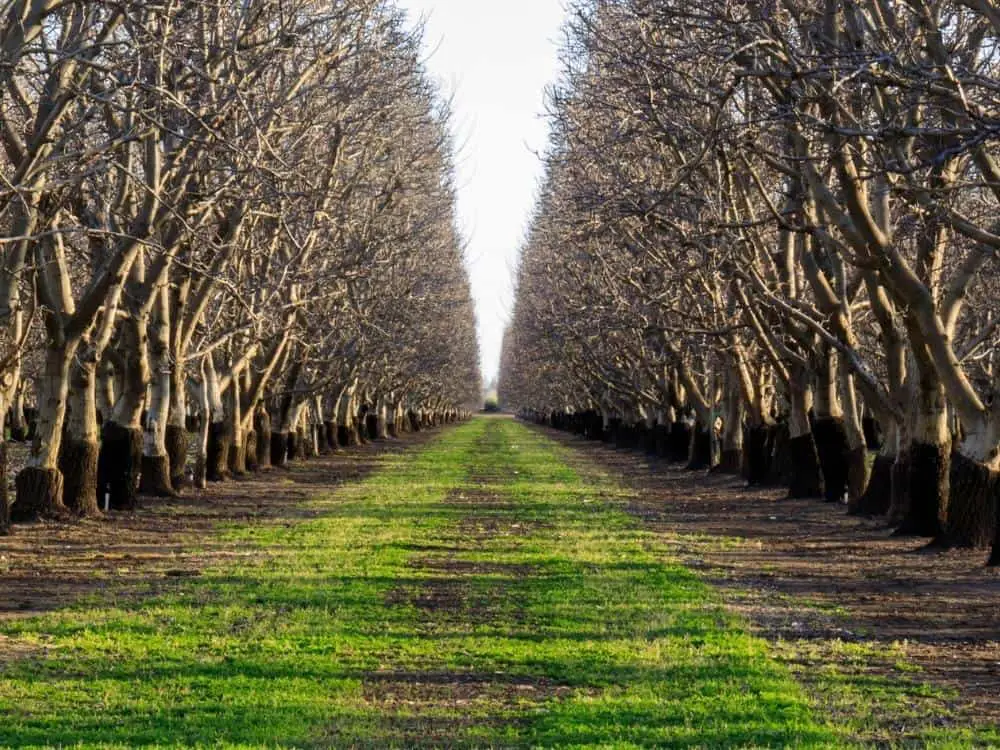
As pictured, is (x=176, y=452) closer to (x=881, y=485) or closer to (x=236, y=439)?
(x=236, y=439)

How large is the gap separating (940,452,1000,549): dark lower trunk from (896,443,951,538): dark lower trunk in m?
0.97

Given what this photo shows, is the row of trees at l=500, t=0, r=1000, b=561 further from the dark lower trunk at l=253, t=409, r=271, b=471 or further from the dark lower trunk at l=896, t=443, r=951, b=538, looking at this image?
the dark lower trunk at l=253, t=409, r=271, b=471

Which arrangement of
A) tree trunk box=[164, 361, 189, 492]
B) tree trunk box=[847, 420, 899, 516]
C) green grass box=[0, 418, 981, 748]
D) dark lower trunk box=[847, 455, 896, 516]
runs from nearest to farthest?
green grass box=[0, 418, 981, 748] < tree trunk box=[847, 420, 899, 516] < dark lower trunk box=[847, 455, 896, 516] < tree trunk box=[164, 361, 189, 492]

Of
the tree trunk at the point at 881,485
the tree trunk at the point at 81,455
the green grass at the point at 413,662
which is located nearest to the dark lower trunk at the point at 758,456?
the tree trunk at the point at 881,485

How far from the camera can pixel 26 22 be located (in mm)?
12703

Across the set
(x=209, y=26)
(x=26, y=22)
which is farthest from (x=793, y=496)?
(x=26, y=22)

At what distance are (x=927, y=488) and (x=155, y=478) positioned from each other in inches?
522

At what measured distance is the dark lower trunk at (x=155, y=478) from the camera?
26109 millimetres

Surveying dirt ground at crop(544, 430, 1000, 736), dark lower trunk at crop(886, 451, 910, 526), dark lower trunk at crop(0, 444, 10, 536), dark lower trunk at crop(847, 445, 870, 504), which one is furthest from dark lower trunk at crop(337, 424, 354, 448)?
dark lower trunk at crop(0, 444, 10, 536)

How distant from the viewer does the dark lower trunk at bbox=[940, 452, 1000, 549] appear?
1686 centimetres

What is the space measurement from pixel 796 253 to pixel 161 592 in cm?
1851

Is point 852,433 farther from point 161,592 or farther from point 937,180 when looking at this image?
point 161,592

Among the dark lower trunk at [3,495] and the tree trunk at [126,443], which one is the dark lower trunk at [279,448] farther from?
the dark lower trunk at [3,495]

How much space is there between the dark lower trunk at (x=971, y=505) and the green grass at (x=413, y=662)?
333 centimetres
